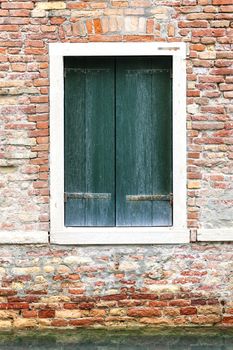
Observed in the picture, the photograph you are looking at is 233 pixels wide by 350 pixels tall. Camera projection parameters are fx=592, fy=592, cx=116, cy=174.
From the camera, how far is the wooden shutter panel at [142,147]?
592 cm

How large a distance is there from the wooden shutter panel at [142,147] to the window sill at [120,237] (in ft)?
0.44

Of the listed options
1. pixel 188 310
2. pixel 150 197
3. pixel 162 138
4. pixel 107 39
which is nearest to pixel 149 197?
pixel 150 197

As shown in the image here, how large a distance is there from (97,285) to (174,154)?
4.91 feet

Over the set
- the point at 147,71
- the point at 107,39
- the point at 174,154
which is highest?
the point at 107,39

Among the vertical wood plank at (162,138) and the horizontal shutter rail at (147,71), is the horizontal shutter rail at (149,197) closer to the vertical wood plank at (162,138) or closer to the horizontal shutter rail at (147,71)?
the vertical wood plank at (162,138)

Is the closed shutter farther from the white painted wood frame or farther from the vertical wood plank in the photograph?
the white painted wood frame

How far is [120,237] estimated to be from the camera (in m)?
5.82

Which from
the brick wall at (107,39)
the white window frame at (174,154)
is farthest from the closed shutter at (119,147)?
the brick wall at (107,39)

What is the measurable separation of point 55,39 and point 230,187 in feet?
7.37

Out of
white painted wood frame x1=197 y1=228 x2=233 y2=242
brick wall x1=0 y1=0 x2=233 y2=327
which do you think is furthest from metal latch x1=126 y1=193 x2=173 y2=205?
white painted wood frame x1=197 y1=228 x2=233 y2=242

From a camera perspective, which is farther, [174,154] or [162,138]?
[162,138]

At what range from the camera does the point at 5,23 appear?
5785mm

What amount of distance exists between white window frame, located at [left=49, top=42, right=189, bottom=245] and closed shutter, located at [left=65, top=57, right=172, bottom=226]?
12 cm

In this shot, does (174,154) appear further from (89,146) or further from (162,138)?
(89,146)
